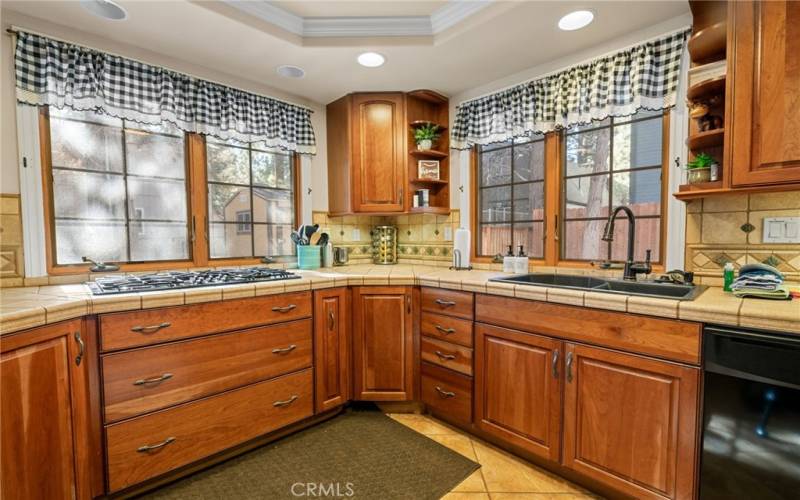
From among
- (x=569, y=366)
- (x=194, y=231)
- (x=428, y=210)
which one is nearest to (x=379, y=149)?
(x=428, y=210)

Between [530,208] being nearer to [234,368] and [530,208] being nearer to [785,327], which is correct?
[785,327]

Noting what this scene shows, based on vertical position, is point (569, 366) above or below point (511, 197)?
below

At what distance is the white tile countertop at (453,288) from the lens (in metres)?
1.13

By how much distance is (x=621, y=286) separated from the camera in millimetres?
1769

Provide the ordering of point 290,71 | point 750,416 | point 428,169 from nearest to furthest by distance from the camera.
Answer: point 750,416 < point 290,71 < point 428,169

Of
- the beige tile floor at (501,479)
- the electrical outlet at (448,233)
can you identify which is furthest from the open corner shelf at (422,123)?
the beige tile floor at (501,479)

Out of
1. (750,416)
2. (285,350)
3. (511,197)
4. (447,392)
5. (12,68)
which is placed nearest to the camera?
(750,416)

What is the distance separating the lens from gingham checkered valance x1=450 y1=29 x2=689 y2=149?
1.78m

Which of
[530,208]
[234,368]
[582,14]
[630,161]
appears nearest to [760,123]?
[630,161]

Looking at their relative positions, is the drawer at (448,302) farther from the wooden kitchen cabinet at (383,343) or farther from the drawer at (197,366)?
the drawer at (197,366)

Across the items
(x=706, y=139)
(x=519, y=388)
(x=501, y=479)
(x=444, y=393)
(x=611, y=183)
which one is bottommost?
(x=501, y=479)

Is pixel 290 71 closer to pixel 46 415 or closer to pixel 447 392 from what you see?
pixel 46 415

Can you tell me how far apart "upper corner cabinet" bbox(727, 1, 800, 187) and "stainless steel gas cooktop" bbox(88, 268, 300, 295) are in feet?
7.01

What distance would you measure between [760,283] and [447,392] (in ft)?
4.84
